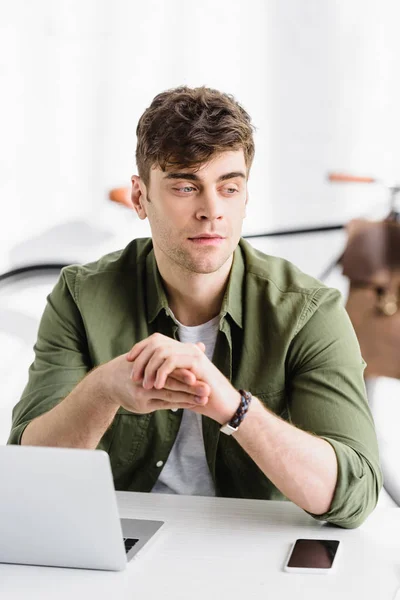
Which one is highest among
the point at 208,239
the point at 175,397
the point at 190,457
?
the point at 208,239

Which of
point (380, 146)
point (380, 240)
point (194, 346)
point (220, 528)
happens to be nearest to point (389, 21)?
point (380, 146)

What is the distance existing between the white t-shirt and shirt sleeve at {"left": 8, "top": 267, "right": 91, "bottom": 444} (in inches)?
8.7

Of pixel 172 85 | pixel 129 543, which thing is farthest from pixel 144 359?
pixel 172 85

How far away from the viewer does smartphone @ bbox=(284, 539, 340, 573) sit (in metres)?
1.17

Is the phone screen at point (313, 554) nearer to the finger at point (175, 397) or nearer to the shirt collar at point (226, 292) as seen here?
the finger at point (175, 397)

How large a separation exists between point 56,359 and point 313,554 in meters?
0.74

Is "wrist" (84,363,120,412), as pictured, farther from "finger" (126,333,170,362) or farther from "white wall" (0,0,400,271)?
"white wall" (0,0,400,271)

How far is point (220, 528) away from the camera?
1350 millimetres

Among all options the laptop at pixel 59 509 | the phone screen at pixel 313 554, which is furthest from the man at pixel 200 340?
the laptop at pixel 59 509

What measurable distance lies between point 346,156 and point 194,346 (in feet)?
3.93

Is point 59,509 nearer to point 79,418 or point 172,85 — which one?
point 79,418

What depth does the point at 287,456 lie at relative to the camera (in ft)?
4.60

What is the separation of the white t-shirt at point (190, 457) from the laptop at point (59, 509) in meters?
0.55

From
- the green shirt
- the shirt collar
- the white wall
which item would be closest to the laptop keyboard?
the green shirt
